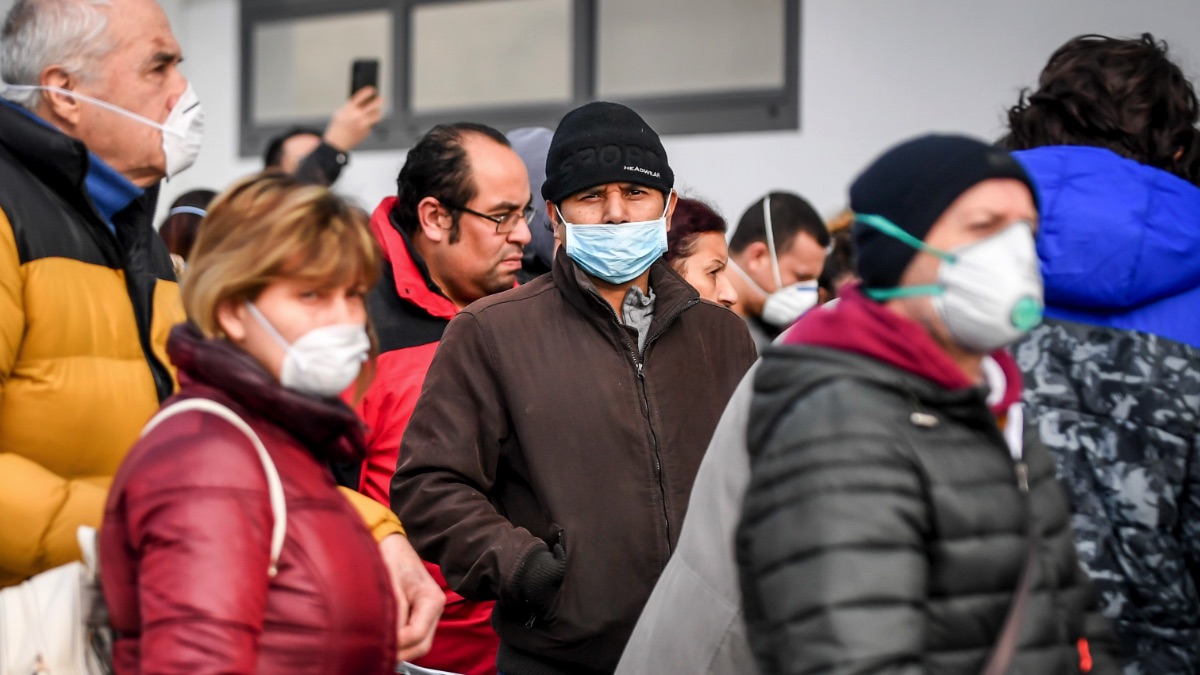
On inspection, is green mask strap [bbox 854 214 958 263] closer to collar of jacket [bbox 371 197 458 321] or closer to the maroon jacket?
the maroon jacket

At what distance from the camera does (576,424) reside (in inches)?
105

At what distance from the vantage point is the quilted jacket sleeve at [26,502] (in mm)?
2150

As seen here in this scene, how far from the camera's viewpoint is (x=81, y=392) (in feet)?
7.64

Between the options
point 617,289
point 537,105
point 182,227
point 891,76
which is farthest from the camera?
point 537,105

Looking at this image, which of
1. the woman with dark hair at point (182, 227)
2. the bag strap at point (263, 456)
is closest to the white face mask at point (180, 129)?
the bag strap at point (263, 456)

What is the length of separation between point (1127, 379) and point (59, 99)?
2.08 m

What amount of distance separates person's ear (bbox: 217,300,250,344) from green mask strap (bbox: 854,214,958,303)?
89cm

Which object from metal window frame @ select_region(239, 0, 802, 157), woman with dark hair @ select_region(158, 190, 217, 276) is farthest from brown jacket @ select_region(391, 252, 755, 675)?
metal window frame @ select_region(239, 0, 802, 157)

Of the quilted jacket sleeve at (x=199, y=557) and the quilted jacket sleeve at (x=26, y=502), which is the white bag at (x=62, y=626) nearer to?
the quilted jacket sleeve at (x=199, y=557)

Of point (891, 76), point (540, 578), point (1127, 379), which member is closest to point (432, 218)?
point (540, 578)

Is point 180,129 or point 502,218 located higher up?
point 180,129

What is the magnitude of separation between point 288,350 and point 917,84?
5094mm

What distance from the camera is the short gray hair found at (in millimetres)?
2584

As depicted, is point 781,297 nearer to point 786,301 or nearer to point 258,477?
point 786,301
